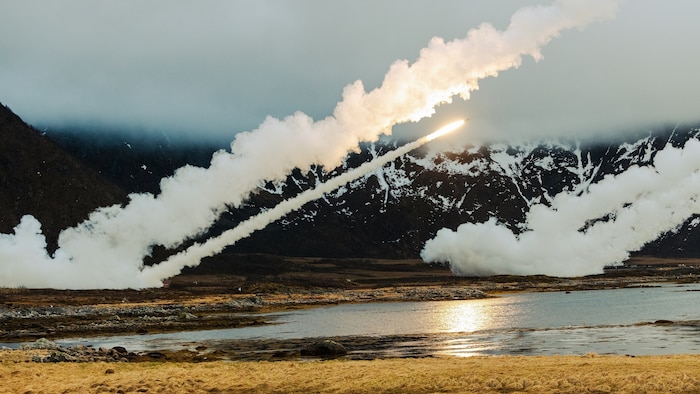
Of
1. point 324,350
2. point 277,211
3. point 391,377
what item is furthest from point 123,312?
point 391,377

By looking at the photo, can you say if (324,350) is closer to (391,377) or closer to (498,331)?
(391,377)

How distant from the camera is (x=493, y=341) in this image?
2832 inches

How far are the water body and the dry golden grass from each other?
1389 centimetres

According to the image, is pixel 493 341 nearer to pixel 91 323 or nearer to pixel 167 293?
pixel 91 323

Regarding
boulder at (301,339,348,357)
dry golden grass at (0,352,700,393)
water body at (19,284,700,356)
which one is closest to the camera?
dry golden grass at (0,352,700,393)

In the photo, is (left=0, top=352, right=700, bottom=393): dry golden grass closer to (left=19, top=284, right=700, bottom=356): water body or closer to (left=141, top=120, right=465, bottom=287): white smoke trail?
(left=19, top=284, right=700, bottom=356): water body

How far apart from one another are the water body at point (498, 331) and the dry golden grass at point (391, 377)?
1389cm

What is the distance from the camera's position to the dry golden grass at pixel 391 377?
3631cm

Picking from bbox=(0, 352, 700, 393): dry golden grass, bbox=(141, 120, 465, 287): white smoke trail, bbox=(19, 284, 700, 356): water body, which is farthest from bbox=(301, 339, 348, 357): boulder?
bbox=(141, 120, 465, 287): white smoke trail

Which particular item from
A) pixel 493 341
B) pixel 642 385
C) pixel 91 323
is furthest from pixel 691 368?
pixel 91 323

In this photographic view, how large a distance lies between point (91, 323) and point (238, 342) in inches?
1667

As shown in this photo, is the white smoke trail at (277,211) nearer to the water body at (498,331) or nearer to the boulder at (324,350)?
the water body at (498,331)

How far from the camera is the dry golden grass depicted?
3631 centimetres

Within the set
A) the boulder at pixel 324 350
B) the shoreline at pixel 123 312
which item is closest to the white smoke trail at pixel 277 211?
the shoreline at pixel 123 312
